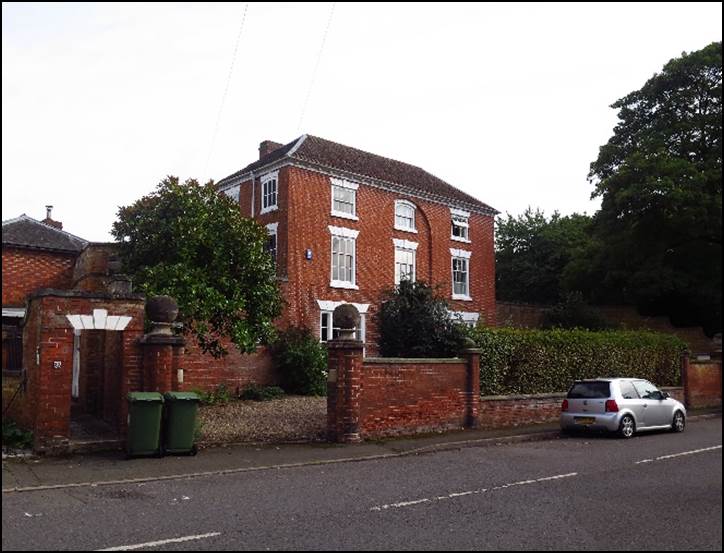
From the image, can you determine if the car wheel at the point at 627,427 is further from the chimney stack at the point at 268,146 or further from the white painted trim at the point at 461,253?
the chimney stack at the point at 268,146

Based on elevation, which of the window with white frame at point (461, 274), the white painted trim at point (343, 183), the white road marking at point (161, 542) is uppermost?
the white painted trim at point (343, 183)

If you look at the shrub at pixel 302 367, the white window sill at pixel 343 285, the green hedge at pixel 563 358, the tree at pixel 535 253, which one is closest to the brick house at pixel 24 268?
the shrub at pixel 302 367

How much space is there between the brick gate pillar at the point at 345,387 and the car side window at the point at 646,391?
7042mm

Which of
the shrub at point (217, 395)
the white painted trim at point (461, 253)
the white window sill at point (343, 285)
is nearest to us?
the shrub at point (217, 395)

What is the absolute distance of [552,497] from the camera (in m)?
7.47

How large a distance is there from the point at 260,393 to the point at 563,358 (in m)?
9.33

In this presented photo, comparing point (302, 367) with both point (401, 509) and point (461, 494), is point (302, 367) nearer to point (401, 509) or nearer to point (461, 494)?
point (461, 494)

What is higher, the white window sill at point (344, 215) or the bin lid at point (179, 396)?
the white window sill at point (344, 215)

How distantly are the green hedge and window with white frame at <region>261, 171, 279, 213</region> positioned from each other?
13406mm

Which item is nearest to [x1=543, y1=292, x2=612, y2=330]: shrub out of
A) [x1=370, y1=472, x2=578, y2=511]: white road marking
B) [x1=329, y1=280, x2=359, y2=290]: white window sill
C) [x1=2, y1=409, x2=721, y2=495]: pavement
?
[x1=329, y1=280, x2=359, y2=290]: white window sill

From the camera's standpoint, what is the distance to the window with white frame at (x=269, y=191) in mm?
27625

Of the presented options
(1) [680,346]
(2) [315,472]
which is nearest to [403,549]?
(2) [315,472]

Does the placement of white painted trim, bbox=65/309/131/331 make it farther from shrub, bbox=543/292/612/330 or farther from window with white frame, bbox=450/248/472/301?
window with white frame, bbox=450/248/472/301

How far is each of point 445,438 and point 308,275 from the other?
1401 centimetres
